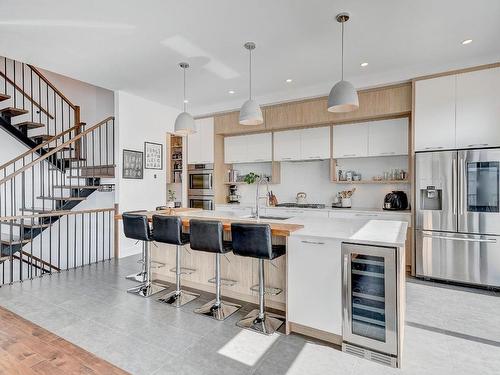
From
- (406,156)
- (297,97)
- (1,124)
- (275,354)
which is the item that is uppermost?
(297,97)

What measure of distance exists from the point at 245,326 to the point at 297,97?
12.8ft

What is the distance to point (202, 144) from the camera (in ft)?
20.8

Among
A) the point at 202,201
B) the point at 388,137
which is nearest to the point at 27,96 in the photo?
the point at 202,201

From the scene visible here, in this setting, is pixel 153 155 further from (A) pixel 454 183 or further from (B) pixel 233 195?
(A) pixel 454 183

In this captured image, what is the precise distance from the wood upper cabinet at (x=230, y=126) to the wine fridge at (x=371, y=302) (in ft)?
12.8

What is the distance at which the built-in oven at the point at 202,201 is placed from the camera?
626 centimetres

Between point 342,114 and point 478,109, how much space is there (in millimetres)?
1792

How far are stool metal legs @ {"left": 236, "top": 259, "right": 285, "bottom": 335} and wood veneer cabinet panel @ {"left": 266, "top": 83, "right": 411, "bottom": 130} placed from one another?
10.4ft

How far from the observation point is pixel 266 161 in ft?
19.1

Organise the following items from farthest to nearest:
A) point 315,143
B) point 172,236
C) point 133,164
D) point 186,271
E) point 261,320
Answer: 1. point 133,164
2. point 315,143
3. point 186,271
4. point 172,236
5. point 261,320

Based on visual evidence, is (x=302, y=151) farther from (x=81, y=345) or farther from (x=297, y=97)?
(x=81, y=345)

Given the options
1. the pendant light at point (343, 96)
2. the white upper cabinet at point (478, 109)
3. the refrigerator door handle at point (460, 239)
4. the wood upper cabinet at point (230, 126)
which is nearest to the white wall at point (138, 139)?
the wood upper cabinet at point (230, 126)

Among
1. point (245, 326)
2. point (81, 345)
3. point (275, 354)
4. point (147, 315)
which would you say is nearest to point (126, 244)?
point (147, 315)

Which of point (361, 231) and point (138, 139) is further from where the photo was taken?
point (138, 139)
